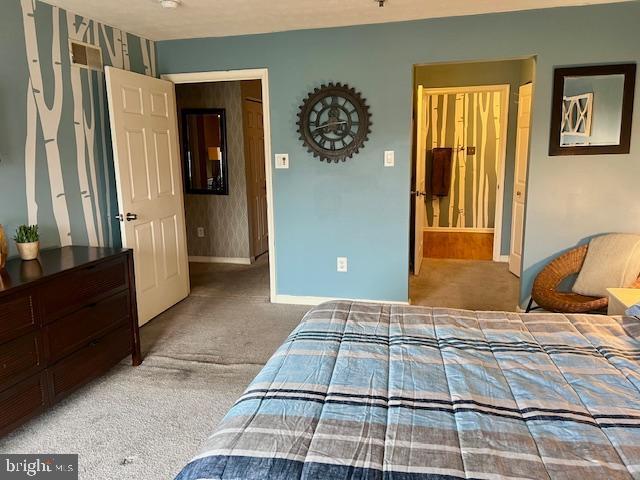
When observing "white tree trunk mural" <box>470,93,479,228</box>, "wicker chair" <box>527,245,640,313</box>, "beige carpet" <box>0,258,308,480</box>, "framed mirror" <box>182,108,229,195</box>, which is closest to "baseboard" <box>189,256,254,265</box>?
"framed mirror" <box>182,108,229,195</box>

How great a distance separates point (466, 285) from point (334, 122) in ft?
7.24

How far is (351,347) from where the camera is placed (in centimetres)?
176

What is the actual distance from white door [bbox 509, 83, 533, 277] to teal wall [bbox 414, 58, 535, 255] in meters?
0.30

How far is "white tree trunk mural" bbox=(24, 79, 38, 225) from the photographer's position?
9.34ft

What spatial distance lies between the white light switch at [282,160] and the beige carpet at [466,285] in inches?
66.8

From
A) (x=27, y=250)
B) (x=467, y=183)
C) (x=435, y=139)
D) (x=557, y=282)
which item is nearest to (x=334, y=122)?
(x=557, y=282)

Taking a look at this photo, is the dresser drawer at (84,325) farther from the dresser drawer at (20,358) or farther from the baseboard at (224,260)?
the baseboard at (224,260)

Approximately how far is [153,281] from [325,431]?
9.84 feet

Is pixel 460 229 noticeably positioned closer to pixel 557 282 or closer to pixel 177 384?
pixel 557 282

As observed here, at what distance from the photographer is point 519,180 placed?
199 inches

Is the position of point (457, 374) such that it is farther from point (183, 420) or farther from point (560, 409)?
point (183, 420)

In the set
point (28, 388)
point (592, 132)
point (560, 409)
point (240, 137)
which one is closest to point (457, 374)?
point (560, 409)

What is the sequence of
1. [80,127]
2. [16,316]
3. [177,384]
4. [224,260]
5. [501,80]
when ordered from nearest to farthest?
[16,316] < [177,384] < [80,127] < [501,80] < [224,260]

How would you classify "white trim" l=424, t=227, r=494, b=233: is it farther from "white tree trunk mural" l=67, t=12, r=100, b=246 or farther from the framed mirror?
"white tree trunk mural" l=67, t=12, r=100, b=246
